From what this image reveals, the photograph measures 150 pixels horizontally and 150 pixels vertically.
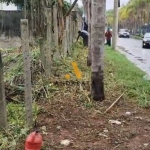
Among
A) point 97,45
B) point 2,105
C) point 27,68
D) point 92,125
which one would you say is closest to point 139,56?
point 97,45

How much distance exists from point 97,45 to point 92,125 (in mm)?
1794

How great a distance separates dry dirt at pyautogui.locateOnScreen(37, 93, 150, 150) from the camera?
14.6 ft

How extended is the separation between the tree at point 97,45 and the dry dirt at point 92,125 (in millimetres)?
270

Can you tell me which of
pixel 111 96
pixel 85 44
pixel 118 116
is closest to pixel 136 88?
pixel 111 96

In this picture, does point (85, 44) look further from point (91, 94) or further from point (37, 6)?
point (91, 94)

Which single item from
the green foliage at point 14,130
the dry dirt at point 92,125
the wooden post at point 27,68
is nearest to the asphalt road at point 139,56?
the dry dirt at point 92,125

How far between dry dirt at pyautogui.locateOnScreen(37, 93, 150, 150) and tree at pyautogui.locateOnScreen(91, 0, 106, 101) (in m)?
0.27

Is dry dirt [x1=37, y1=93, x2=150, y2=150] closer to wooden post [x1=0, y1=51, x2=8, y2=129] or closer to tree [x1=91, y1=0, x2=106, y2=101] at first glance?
tree [x1=91, y1=0, x2=106, y2=101]

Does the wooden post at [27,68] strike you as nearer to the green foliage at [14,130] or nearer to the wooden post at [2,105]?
the green foliage at [14,130]

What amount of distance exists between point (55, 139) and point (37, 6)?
13.9ft

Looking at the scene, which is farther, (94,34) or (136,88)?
(136,88)

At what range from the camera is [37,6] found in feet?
26.3

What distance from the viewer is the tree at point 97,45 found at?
6.34m

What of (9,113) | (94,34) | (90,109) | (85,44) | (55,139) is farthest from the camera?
(85,44)
